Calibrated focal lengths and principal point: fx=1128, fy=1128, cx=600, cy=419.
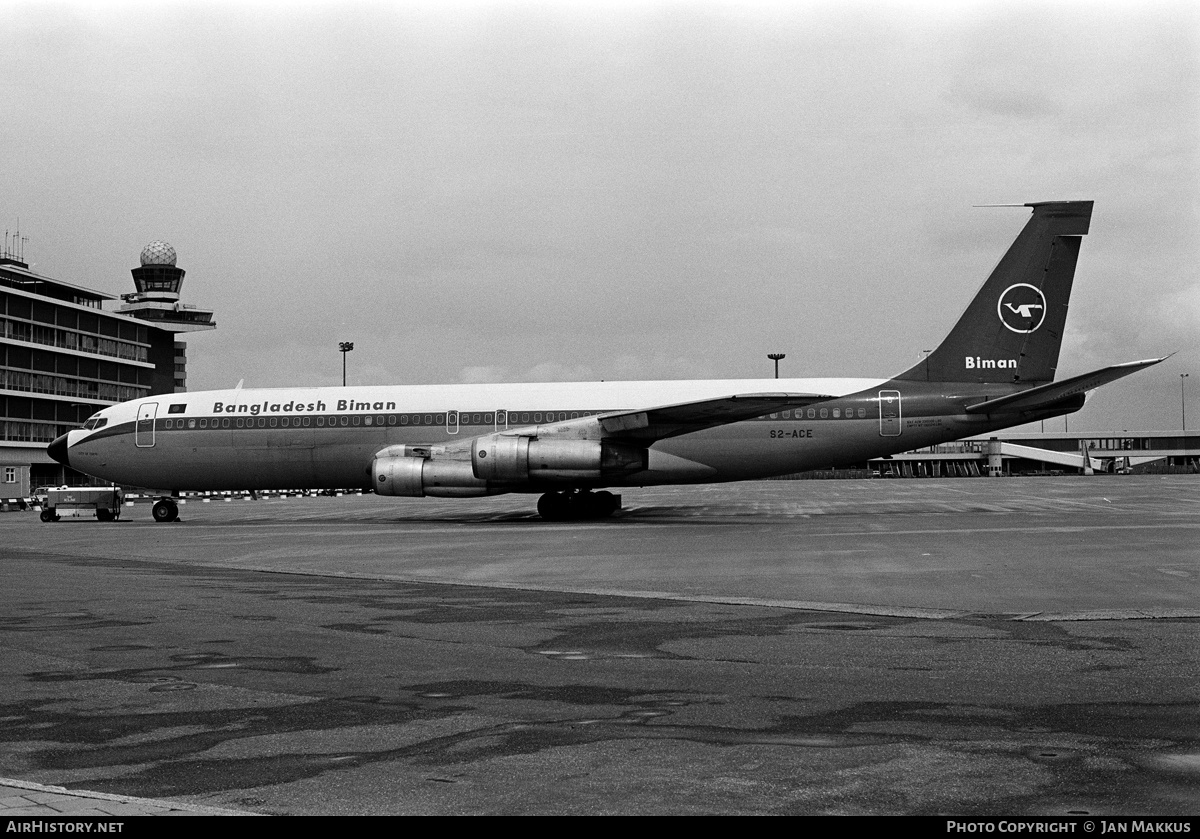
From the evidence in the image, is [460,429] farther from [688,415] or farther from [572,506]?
[688,415]

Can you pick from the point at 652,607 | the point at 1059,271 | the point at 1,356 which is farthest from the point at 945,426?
the point at 1,356

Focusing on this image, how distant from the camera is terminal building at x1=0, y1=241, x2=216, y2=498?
107125 millimetres

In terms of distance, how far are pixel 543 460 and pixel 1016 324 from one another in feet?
46.0

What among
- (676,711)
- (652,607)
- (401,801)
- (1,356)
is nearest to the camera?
(401,801)

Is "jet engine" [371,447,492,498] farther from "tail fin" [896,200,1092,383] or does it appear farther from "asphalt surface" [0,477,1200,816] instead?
"tail fin" [896,200,1092,383]

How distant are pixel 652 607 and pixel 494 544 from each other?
999 centimetres

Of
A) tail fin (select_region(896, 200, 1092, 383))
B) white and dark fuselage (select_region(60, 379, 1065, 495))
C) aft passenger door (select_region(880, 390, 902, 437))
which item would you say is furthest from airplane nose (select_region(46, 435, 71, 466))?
tail fin (select_region(896, 200, 1092, 383))

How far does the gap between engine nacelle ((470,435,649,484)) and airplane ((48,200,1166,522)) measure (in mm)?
38

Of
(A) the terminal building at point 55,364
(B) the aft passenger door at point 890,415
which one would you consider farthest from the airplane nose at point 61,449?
(A) the terminal building at point 55,364

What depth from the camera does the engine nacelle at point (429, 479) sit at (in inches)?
1226

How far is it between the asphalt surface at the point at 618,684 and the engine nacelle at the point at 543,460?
37.7 ft

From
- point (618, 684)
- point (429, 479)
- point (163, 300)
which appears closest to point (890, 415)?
point (429, 479)

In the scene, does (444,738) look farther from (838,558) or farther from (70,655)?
Answer: (838,558)
